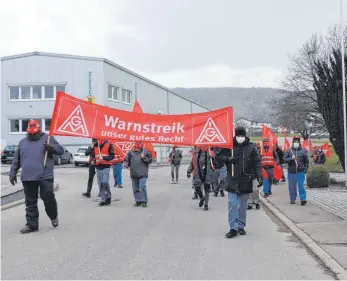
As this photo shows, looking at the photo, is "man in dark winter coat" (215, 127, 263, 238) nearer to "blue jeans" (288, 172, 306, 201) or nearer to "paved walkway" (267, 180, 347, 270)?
"paved walkway" (267, 180, 347, 270)

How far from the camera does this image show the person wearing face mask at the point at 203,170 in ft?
39.5

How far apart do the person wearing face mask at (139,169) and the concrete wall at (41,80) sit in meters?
27.0

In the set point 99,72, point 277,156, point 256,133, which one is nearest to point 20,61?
point 99,72

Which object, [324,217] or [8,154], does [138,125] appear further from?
[8,154]

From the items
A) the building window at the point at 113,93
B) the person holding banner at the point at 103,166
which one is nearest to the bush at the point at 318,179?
the person holding banner at the point at 103,166

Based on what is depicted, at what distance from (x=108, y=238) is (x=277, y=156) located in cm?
769

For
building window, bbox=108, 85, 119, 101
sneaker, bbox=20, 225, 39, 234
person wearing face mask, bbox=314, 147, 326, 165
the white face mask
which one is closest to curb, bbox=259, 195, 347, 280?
the white face mask

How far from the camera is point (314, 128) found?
1764 inches

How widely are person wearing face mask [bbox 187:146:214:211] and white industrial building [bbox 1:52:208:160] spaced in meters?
26.9

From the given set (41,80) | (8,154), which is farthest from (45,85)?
(8,154)

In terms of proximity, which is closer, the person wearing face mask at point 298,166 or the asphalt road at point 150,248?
the asphalt road at point 150,248

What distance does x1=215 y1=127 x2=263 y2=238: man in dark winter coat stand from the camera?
841cm

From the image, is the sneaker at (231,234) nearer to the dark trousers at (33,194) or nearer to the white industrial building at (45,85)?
the dark trousers at (33,194)

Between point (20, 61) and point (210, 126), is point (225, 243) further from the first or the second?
point (20, 61)
